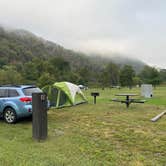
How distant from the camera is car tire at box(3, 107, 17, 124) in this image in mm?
8471

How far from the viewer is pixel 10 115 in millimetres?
8578

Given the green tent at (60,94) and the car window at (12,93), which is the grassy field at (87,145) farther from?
the green tent at (60,94)

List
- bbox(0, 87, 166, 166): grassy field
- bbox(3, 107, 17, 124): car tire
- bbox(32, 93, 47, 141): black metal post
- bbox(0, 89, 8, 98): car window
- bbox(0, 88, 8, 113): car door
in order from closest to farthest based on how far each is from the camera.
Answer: bbox(0, 87, 166, 166): grassy field → bbox(32, 93, 47, 141): black metal post → bbox(3, 107, 17, 124): car tire → bbox(0, 88, 8, 113): car door → bbox(0, 89, 8, 98): car window

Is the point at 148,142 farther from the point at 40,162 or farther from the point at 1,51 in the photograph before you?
the point at 1,51

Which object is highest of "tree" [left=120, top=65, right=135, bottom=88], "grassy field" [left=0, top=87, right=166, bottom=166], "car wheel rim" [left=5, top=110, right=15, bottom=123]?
"tree" [left=120, top=65, right=135, bottom=88]

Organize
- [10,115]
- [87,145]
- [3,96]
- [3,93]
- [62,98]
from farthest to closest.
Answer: [62,98] < [3,93] < [3,96] < [10,115] < [87,145]

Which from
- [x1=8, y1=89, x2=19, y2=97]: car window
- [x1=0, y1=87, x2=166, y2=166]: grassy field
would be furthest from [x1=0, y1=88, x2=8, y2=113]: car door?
[x1=0, y1=87, x2=166, y2=166]: grassy field

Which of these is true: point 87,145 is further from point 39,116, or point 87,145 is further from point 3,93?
point 3,93

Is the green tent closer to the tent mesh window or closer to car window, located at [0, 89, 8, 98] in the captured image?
the tent mesh window

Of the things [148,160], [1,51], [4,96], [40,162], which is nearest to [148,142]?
[148,160]

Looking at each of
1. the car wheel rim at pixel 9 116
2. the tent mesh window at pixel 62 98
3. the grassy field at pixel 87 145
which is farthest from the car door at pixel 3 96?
the tent mesh window at pixel 62 98

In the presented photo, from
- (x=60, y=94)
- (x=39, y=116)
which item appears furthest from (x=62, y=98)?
(x=39, y=116)

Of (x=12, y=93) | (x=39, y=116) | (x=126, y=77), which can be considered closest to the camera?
(x=39, y=116)

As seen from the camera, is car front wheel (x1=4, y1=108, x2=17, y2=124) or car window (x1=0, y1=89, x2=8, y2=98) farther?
car window (x1=0, y1=89, x2=8, y2=98)
